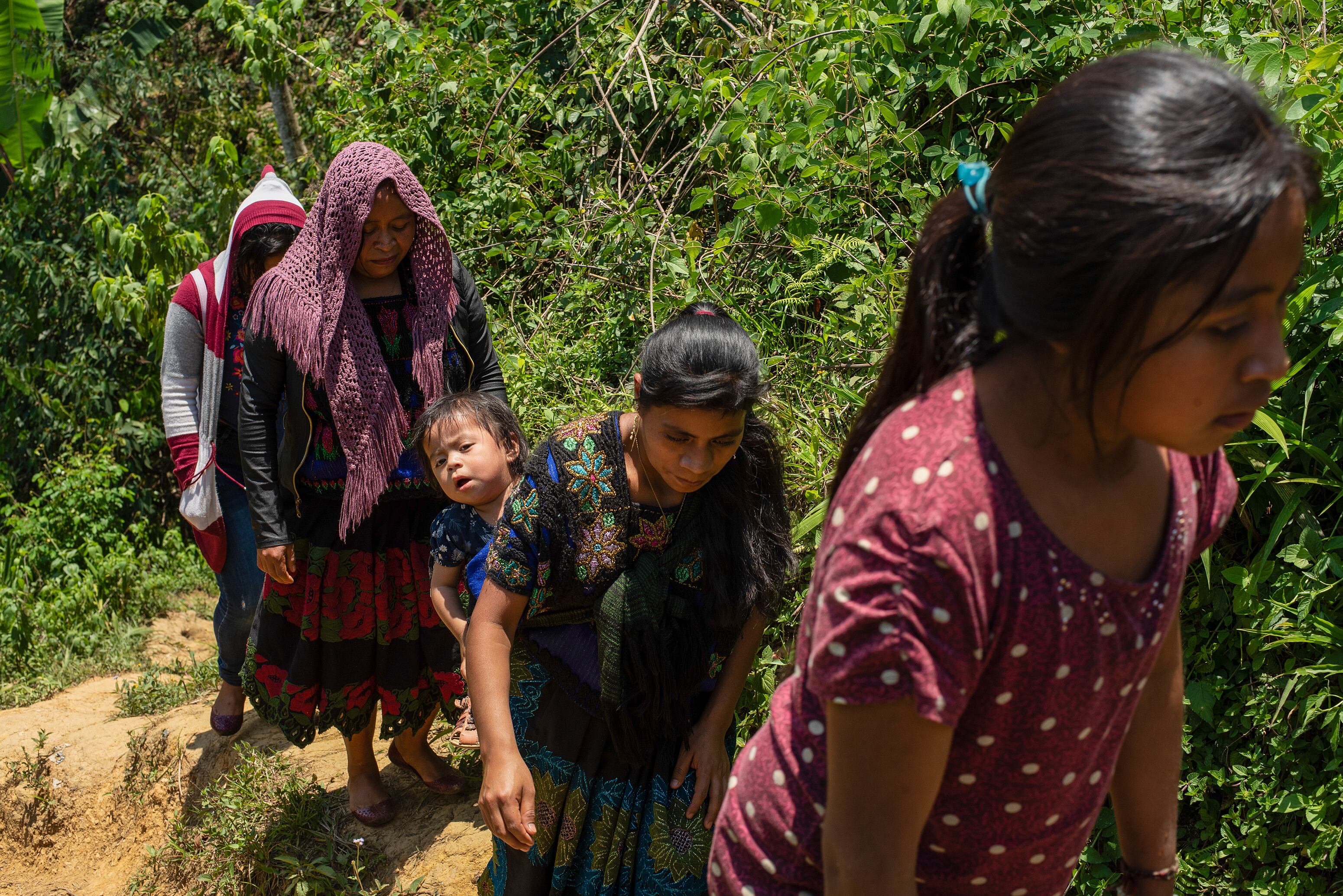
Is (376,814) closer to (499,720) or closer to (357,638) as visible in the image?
(357,638)

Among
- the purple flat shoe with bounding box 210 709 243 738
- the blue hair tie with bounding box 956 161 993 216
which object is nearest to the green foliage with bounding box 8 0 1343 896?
the blue hair tie with bounding box 956 161 993 216

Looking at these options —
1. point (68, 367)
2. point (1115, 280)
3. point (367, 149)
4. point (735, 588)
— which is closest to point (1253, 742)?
point (735, 588)

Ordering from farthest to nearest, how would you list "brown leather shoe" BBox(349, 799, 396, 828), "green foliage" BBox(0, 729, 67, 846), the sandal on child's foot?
"green foliage" BBox(0, 729, 67, 846) < the sandal on child's foot < "brown leather shoe" BBox(349, 799, 396, 828)

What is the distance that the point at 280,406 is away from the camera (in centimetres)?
315

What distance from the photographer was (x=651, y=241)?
409 centimetres

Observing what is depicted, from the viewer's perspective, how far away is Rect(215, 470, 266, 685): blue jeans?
3.81 meters

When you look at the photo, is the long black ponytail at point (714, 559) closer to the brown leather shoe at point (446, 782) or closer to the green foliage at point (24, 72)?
the brown leather shoe at point (446, 782)

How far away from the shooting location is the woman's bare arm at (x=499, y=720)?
202cm

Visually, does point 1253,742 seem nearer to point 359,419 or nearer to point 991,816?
point 991,816

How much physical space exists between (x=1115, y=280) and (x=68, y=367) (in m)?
7.03

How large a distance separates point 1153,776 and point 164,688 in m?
4.33

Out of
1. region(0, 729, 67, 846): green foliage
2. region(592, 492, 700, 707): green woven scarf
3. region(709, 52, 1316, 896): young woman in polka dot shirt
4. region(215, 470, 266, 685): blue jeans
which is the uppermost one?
region(709, 52, 1316, 896): young woman in polka dot shirt

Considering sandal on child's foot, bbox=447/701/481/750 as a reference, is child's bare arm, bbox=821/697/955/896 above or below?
above

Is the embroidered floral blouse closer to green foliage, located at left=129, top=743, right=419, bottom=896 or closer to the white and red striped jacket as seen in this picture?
green foliage, located at left=129, top=743, right=419, bottom=896
